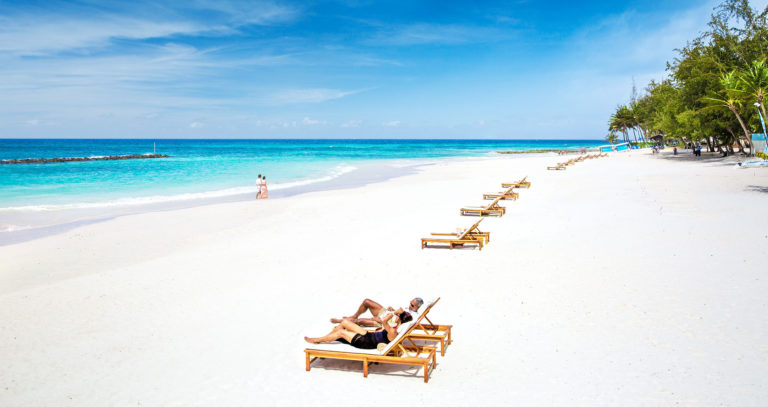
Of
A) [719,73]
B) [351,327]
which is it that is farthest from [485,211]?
[719,73]

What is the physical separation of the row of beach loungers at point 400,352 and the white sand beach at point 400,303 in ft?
0.56

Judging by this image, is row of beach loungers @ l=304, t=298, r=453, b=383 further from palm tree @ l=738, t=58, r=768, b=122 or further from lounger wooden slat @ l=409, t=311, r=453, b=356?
palm tree @ l=738, t=58, r=768, b=122

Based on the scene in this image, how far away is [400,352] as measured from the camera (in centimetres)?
561

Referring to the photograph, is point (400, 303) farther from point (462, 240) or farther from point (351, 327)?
point (462, 240)

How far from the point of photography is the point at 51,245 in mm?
12570

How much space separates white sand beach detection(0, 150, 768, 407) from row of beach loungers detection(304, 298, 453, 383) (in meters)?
0.17

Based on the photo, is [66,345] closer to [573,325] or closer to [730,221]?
[573,325]

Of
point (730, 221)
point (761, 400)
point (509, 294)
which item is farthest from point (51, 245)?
point (730, 221)

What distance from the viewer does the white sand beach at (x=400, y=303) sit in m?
5.12

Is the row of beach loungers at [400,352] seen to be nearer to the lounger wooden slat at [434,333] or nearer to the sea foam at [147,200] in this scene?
the lounger wooden slat at [434,333]

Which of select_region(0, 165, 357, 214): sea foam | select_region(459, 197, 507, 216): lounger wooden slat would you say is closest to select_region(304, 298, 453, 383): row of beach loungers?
select_region(459, 197, 507, 216): lounger wooden slat

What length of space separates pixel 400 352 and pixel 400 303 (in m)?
2.00

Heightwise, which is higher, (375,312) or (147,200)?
(147,200)

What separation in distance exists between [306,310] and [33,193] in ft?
85.3
